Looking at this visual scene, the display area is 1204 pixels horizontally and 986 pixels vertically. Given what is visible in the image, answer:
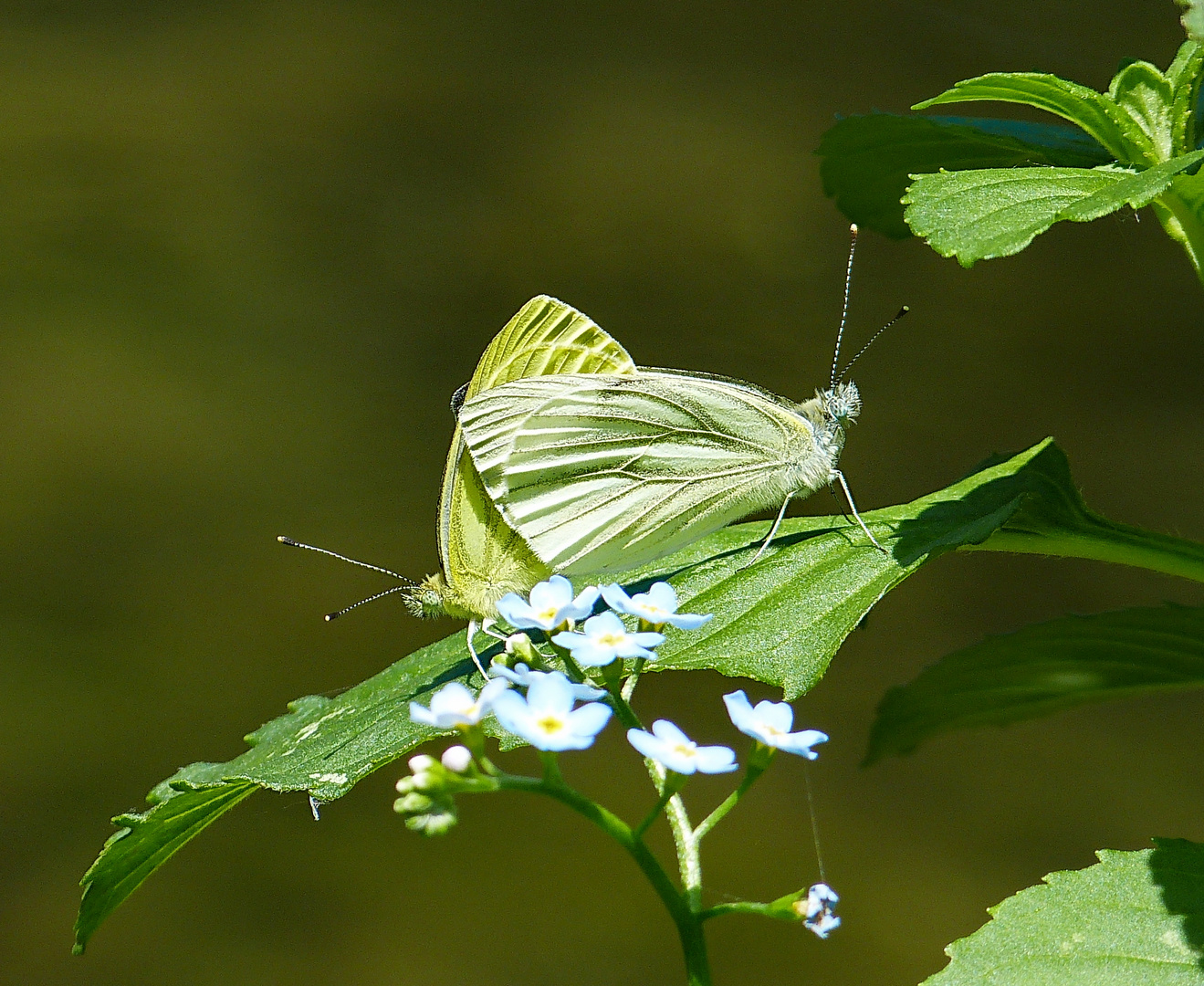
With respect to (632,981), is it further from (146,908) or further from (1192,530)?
(1192,530)

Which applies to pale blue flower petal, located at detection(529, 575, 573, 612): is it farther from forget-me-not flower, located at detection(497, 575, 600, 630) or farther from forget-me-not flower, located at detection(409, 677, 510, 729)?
forget-me-not flower, located at detection(409, 677, 510, 729)

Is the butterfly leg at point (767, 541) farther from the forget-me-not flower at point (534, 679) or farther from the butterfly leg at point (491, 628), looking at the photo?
the forget-me-not flower at point (534, 679)

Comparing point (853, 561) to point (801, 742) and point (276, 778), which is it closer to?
point (801, 742)

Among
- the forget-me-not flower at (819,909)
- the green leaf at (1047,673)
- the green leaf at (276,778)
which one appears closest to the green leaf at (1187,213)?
the green leaf at (1047,673)

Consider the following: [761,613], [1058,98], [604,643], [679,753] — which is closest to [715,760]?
[679,753]

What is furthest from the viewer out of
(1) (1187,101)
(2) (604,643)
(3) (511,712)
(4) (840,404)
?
(4) (840,404)

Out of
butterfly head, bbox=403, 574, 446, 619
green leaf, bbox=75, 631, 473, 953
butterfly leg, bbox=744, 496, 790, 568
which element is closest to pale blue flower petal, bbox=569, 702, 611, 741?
green leaf, bbox=75, 631, 473, 953

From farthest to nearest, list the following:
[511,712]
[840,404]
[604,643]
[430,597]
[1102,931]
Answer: [840,404] < [430,597] < [1102,931] < [604,643] < [511,712]
